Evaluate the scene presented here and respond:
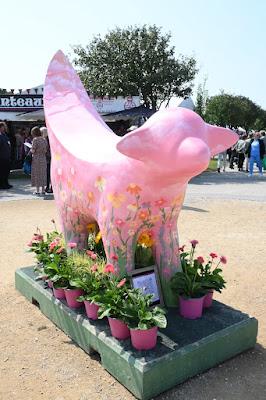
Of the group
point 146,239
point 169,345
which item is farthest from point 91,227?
point 169,345

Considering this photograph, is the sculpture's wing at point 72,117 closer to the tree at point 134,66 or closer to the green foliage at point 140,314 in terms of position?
the green foliage at point 140,314

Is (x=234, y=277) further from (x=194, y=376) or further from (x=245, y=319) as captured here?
(x=194, y=376)

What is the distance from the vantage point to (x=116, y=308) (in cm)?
274

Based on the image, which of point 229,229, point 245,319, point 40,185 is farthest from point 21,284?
point 40,185

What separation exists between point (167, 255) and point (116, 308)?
631mm

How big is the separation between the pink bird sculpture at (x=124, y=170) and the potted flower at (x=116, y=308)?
197 mm

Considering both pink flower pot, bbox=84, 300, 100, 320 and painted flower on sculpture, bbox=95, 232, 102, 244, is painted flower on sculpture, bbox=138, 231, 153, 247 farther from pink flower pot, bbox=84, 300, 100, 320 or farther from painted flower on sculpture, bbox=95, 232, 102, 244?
pink flower pot, bbox=84, 300, 100, 320

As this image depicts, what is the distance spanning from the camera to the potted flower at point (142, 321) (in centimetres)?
261

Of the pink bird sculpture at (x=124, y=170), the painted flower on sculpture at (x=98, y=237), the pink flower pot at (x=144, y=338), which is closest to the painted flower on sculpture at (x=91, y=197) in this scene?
the pink bird sculpture at (x=124, y=170)

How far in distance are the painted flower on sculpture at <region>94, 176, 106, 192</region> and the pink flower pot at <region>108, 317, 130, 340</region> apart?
0.90 m

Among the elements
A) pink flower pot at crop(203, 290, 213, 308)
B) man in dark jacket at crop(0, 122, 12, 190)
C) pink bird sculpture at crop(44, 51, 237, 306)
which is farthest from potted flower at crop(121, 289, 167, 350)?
man in dark jacket at crop(0, 122, 12, 190)

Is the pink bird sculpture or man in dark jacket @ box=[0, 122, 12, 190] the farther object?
man in dark jacket @ box=[0, 122, 12, 190]

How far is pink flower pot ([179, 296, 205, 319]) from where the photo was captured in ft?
10.1

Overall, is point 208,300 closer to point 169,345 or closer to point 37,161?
point 169,345
